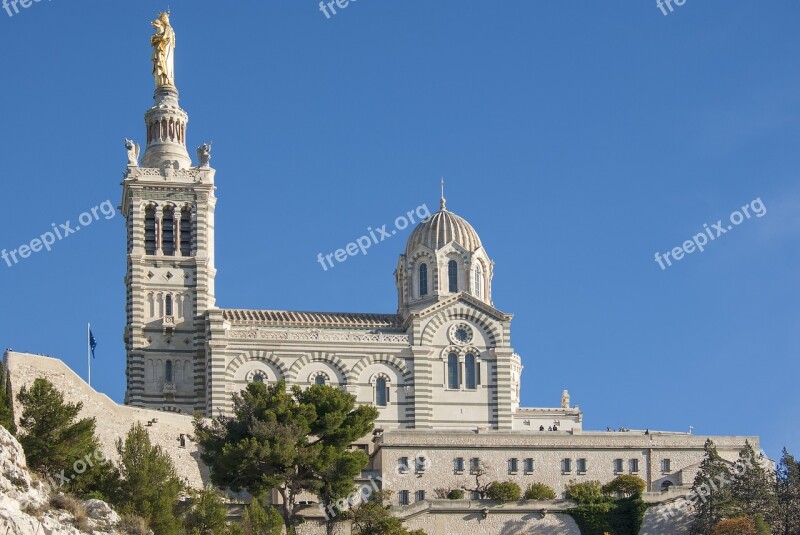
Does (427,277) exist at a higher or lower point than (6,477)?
higher

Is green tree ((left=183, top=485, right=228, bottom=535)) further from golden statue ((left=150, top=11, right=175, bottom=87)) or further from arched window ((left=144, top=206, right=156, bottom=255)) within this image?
golden statue ((left=150, top=11, right=175, bottom=87))

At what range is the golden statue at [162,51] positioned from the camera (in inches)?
4129

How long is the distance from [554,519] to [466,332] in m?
15.8

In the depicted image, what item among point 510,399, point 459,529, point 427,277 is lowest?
point 459,529

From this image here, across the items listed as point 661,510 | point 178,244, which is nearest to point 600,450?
point 661,510

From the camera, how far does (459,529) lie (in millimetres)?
87375

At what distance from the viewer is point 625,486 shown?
296 ft

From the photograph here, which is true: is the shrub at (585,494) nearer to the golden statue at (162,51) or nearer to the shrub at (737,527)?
the shrub at (737,527)

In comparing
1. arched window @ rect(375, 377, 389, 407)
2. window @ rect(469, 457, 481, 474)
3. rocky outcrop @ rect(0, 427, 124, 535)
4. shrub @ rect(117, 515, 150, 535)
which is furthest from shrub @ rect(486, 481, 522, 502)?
rocky outcrop @ rect(0, 427, 124, 535)

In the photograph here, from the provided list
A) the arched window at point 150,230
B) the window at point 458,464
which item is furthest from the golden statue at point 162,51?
the window at point 458,464

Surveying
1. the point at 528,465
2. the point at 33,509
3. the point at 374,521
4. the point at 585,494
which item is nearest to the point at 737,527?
the point at 585,494

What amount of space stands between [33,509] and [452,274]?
36.9m

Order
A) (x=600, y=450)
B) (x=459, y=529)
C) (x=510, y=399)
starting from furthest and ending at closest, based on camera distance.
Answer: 1. (x=510, y=399)
2. (x=600, y=450)
3. (x=459, y=529)

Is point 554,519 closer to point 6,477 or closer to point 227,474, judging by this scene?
point 227,474
